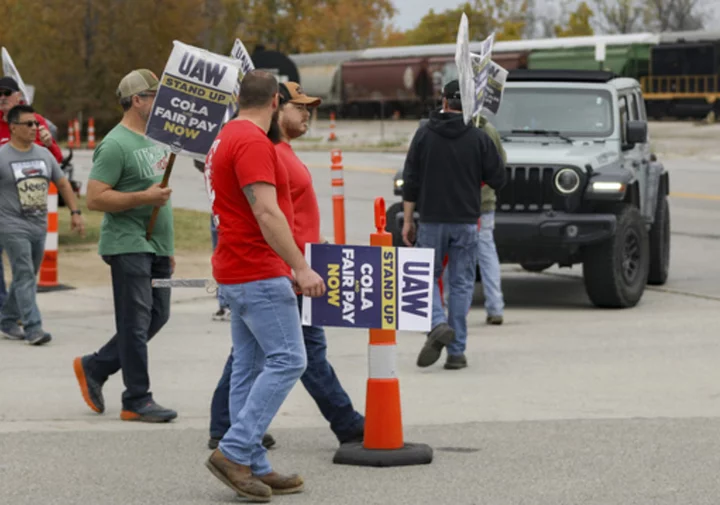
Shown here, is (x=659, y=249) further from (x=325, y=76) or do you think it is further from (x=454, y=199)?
(x=325, y=76)

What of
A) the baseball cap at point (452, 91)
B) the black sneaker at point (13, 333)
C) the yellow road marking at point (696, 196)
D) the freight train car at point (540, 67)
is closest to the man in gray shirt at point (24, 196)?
the black sneaker at point (13, 333)

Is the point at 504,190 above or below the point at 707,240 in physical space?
above

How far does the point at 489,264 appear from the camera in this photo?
12.1 meters

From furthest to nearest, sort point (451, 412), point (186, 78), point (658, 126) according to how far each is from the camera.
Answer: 1. point (658, 126)
2. point (451, 412)
3. point (186, 78)

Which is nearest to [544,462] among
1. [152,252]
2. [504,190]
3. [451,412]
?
[451,412]

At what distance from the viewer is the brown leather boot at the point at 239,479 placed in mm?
6414

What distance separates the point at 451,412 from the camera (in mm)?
8602

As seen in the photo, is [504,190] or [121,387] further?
[504,190]

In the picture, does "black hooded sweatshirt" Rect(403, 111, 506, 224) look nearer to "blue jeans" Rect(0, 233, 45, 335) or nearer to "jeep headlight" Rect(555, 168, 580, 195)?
"blue jeans" Rect(0, 233, 45, 335)

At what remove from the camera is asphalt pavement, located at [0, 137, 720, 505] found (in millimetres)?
6727

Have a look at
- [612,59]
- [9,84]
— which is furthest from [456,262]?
[612,59]

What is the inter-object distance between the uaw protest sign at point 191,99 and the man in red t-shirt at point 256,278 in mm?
1486

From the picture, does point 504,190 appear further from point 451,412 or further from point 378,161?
point 378,161

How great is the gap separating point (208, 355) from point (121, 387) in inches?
54.9
